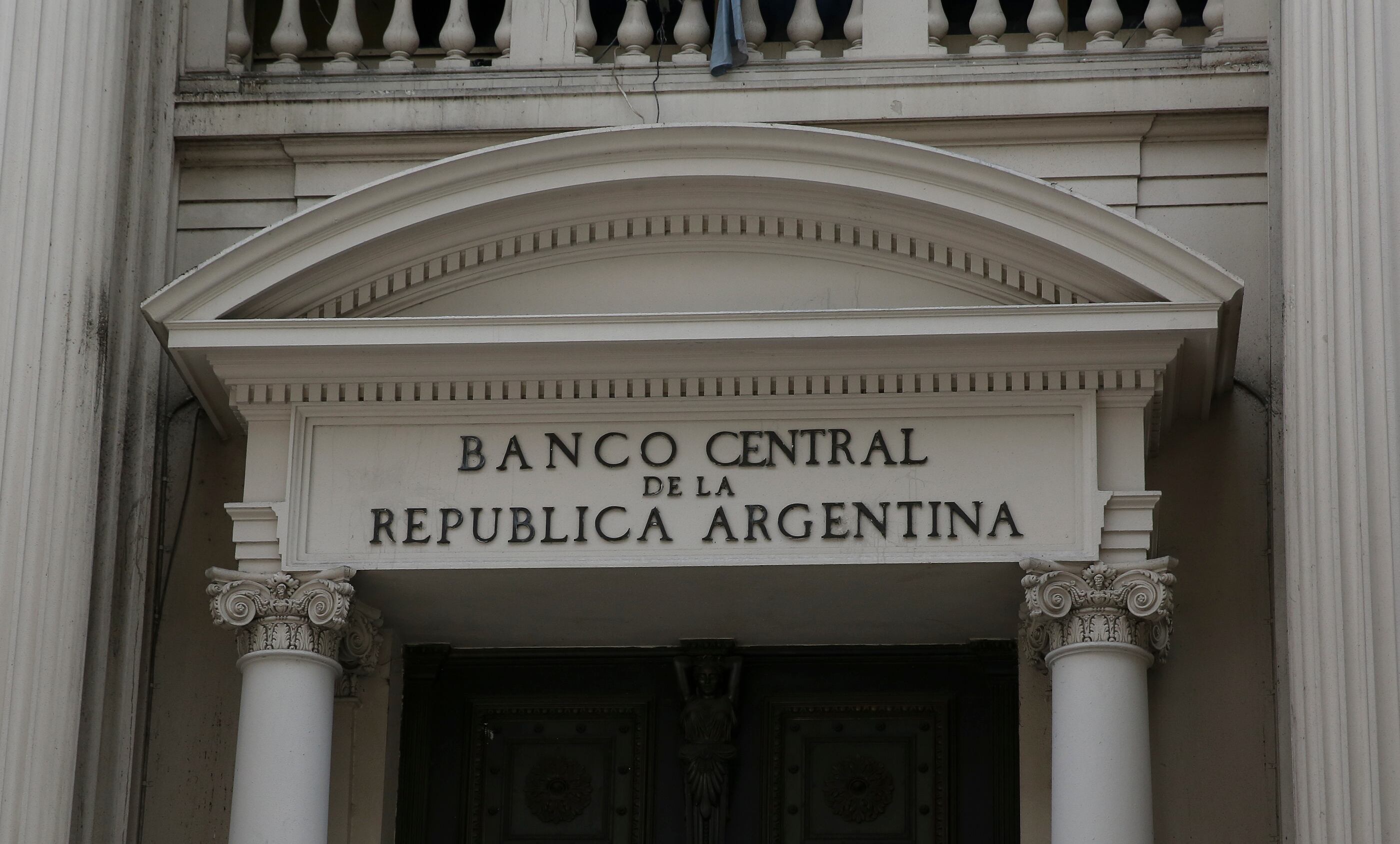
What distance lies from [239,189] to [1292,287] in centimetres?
518

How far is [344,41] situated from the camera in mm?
11680

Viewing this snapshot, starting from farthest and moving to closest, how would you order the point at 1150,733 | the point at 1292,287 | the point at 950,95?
1. the point at 950,95
2. the point at 1150,733
3. the point at 1292,287

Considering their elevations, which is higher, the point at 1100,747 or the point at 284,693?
the point at 284,693

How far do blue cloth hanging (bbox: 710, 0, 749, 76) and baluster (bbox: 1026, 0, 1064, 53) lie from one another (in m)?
1.42

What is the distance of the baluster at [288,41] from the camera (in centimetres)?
1173

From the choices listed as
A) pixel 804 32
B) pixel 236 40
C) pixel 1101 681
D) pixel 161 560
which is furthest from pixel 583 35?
pixel 1101 681

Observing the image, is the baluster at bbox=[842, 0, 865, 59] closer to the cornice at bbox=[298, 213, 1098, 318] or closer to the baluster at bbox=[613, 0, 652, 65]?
the baluster at bbox=[613, 0, 652, 65]

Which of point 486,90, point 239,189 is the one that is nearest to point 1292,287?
point 486,90

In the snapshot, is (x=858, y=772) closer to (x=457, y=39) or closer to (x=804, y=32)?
(x=804, y=32)

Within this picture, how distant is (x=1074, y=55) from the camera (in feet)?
37.0

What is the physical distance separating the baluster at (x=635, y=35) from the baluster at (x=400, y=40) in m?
1.06

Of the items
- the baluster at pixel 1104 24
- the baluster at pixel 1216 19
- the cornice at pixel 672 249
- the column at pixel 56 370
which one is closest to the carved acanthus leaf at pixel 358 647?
the column at pixel 56 370

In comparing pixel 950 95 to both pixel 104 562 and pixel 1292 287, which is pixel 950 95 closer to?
pixel 1292 287

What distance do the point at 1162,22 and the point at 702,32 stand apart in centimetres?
228
